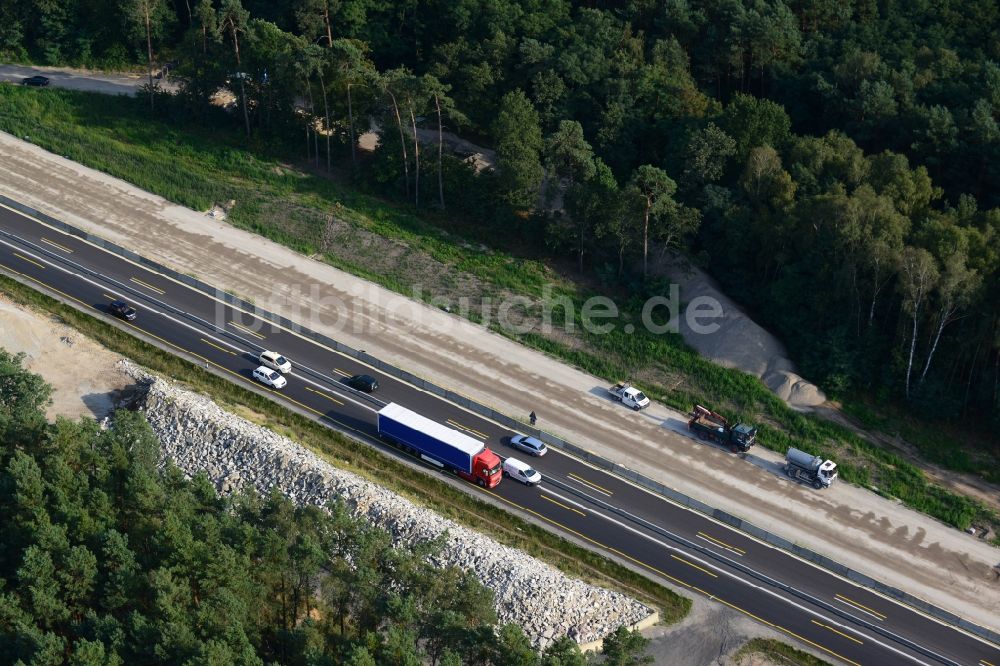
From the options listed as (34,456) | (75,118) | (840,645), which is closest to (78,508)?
(34,456)

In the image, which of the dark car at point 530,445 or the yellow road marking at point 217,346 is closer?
the dark car at point 530,445

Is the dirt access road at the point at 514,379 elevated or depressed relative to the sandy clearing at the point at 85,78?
depressed

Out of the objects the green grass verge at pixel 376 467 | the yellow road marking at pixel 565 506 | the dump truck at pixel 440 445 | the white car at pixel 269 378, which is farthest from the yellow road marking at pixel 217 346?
the yellow road marking at pixel 565 506

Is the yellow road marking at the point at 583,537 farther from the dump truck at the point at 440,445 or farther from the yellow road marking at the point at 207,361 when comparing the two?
the dump truck at the point at 440,445

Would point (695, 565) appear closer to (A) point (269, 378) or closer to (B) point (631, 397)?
(B) point (631, 397)

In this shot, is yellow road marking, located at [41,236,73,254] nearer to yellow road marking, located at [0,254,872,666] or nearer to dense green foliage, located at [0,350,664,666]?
yellow road marking, located at [0,254,872,666]

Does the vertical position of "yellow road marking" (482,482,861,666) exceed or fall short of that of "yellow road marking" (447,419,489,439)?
it falls short

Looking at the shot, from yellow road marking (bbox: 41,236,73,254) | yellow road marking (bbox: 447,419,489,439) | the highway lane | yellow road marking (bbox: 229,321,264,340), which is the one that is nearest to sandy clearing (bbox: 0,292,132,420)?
the highway lane
